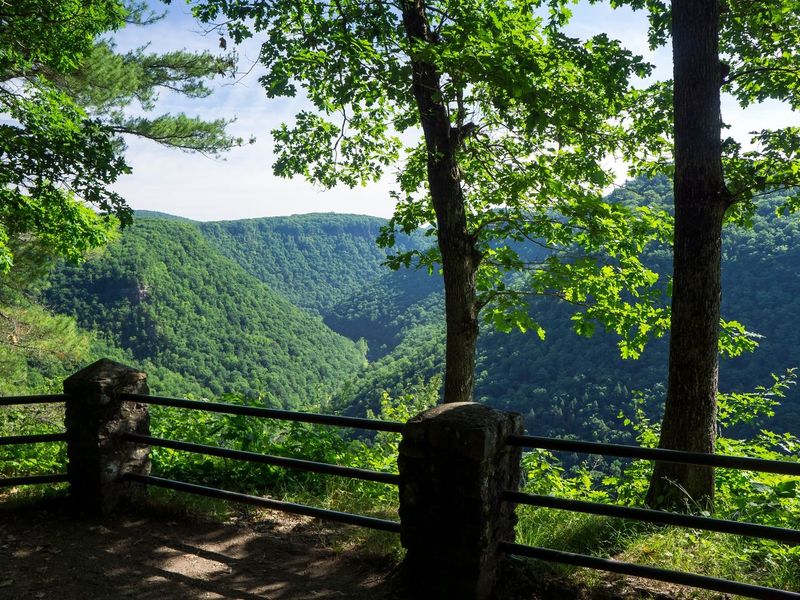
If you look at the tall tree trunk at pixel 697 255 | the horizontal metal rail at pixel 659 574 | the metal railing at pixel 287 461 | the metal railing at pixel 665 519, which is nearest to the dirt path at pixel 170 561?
the metal railing at pixel 287 461

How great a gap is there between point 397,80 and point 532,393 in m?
48.4

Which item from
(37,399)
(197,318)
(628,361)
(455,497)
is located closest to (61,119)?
(37,399)

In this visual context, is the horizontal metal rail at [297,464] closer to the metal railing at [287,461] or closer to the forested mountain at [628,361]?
the metal railing at [287,461]

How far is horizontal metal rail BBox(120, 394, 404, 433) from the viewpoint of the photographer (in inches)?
142

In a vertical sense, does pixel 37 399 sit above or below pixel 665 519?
above

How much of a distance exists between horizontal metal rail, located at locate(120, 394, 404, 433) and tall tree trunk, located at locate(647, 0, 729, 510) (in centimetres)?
266

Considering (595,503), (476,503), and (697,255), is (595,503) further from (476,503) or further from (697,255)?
(697,255)

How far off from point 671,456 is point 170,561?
3.16 metres

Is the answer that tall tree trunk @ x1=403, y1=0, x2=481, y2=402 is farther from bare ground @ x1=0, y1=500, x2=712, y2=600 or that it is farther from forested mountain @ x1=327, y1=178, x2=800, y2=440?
forested mountain @ x1=327, y1=178, x2=800, y2=440

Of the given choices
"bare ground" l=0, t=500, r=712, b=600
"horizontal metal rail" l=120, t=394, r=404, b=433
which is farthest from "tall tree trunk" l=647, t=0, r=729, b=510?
"horizontal metal rail" l=120, t=394, r=404, b=433

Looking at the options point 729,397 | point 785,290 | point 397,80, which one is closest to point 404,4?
point 397,80

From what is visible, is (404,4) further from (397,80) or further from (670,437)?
(670,437)

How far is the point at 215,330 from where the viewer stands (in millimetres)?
101375

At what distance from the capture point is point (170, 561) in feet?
13.1
